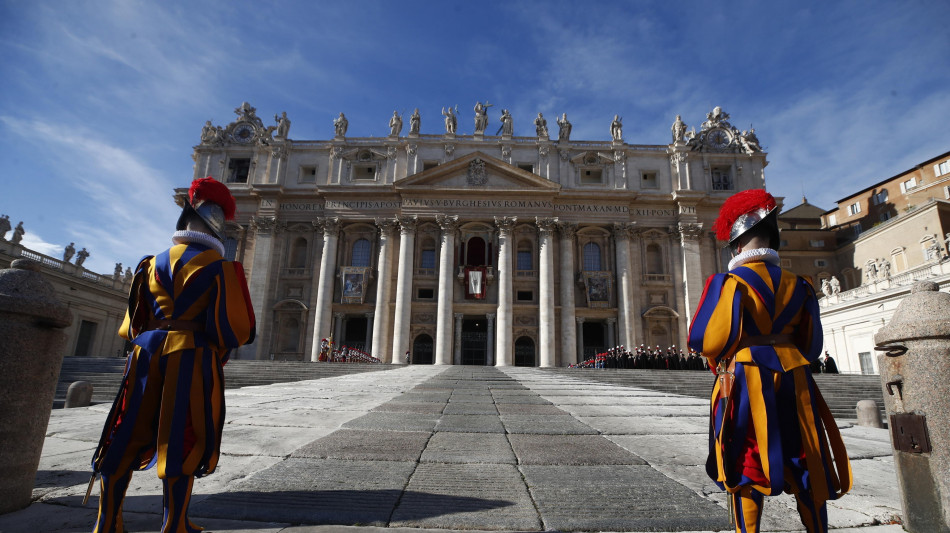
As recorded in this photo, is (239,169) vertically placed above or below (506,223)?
above

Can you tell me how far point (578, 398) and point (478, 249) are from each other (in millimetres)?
24869

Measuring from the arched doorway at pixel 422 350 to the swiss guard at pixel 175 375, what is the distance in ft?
97.0

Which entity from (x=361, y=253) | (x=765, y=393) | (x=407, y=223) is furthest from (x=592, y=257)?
(x=765, y=393)

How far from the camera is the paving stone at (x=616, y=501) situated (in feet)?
8.51

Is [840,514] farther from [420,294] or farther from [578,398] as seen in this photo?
[420,294]

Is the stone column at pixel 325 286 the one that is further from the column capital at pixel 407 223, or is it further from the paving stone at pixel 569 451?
the paving stone at pixel 569 451

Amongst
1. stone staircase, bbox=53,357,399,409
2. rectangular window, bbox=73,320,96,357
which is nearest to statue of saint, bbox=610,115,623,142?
stone staircase, bbox=53,357,399,409

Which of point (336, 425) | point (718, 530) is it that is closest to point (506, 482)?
point (718, 530)

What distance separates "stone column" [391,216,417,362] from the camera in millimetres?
30809

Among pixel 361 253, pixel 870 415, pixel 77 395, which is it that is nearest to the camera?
pixel 870 415

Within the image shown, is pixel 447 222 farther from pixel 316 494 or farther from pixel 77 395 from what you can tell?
pixel 316 494

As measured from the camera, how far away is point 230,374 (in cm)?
1499

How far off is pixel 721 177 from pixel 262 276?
33394mm

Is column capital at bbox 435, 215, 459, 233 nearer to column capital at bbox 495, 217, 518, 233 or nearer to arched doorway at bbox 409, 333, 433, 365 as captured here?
column capital at bbox 495, 217, 518, 233
